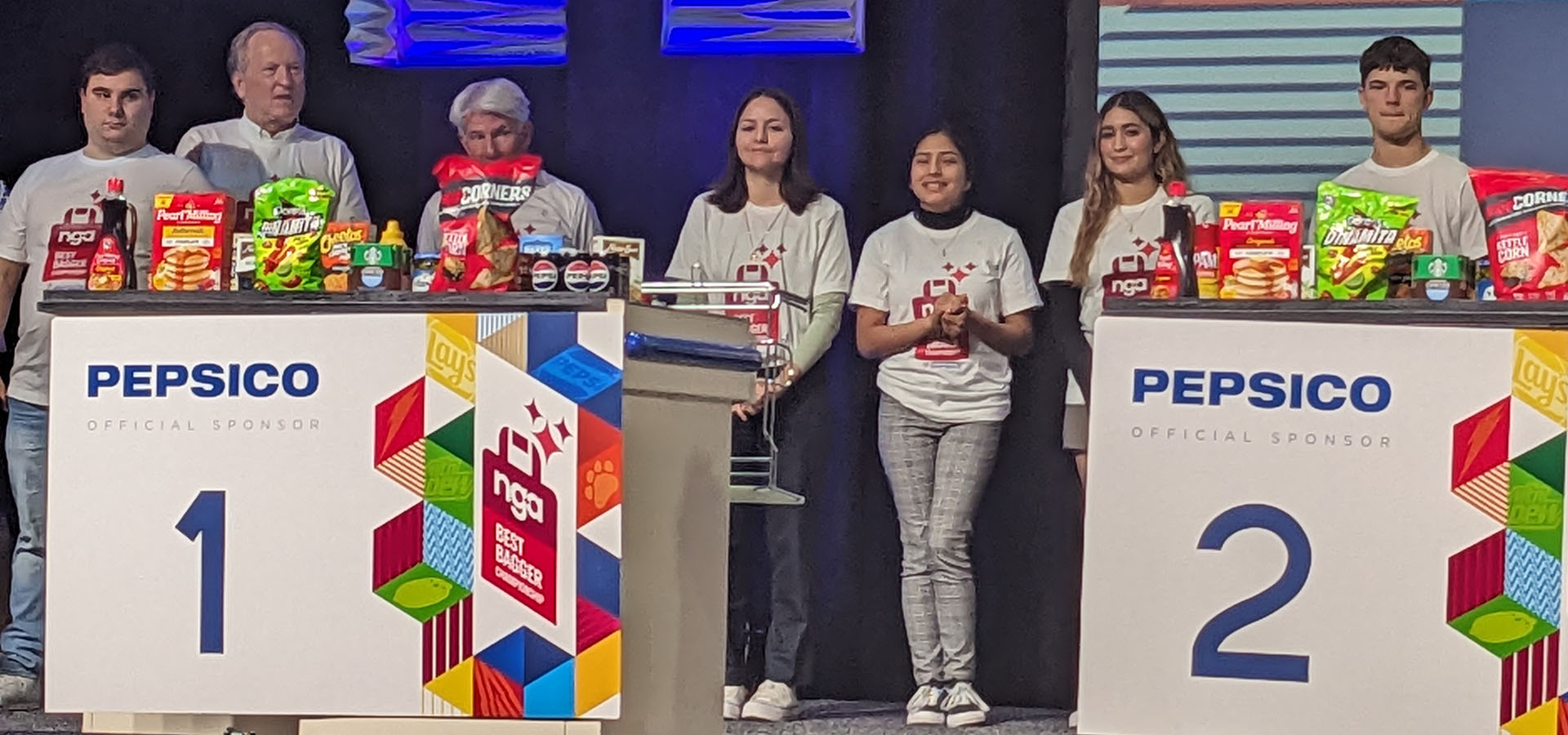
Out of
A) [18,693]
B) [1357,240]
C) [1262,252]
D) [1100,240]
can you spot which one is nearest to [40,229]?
[18,693]

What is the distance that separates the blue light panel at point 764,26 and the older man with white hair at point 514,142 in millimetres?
507

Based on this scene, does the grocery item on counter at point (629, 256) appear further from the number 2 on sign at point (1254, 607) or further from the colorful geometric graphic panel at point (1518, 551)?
the colorful geometric graphic panel at point (1518, 551)

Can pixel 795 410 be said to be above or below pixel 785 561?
above

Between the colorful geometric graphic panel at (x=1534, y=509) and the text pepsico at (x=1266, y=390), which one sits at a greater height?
the text pepsico at (x=1266, y=390)

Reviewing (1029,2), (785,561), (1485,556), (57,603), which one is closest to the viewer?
(1485,556)

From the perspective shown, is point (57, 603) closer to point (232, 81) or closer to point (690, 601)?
point (690, 601)

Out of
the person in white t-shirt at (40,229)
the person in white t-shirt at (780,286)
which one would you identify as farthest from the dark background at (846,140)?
the person in white t-shirt at (40,229)

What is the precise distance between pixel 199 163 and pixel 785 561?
1.57 meters

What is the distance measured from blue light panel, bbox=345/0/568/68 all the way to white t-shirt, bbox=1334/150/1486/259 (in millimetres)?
1956

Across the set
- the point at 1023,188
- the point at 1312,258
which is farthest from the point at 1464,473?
the point at 1023,188

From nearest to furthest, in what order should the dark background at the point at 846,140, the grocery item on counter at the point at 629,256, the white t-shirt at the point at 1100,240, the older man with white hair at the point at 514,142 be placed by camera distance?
the grocery item on counter at the point at 629,256 < the white t-shirt at the point at 1100,240 < the older man with white hair at the point at 514,142 < the dark background at the point at 846,140

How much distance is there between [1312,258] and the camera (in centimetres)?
281

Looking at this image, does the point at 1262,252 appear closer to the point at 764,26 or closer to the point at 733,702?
the point at 733,702

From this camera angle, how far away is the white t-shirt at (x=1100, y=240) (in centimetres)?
419
